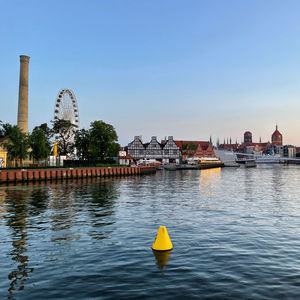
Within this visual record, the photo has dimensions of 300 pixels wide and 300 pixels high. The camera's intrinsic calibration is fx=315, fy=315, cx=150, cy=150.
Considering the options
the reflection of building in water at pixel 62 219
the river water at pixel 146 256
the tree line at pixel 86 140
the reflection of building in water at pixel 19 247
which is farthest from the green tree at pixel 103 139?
the river water at pixel 146 256

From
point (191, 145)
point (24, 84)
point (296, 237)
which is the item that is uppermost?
point (24, 84)

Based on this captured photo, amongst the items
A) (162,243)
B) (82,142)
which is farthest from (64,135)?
(162,243)

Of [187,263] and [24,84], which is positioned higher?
[24,84]

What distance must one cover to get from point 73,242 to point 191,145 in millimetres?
175289

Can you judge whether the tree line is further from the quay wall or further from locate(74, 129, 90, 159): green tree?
the quay wall

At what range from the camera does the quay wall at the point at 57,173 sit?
193ft

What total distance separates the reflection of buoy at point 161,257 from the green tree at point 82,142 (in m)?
90.1

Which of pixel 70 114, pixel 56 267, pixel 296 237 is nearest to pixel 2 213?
pixel 56 267

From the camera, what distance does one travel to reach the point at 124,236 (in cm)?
1775

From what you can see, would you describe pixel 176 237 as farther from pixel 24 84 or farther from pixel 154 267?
pixel 24 84

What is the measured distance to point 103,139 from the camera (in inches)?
4090

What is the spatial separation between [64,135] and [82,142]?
9797 mm

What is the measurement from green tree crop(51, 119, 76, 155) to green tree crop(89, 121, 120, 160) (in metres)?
8.39

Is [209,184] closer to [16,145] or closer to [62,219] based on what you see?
[62,219]
